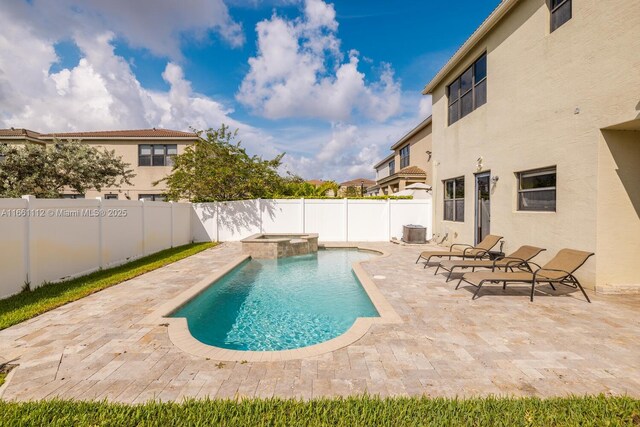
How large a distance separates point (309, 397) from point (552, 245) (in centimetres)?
791

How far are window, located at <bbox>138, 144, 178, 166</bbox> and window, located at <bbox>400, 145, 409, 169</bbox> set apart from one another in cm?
1915

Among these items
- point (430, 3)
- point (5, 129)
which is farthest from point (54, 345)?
point (5, 129)

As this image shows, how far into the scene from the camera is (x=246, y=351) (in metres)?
4.04

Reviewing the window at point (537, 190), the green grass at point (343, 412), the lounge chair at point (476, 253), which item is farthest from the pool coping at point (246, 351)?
the window at point (537, 190)

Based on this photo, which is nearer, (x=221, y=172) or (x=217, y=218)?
(x=221, y=172)

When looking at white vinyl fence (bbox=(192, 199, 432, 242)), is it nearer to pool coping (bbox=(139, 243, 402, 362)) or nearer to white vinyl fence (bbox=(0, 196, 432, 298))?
white vinyl fence (bbox=(0, 196, 432, 298))

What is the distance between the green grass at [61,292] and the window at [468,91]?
43.5ft

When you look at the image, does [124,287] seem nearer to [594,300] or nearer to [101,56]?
[594,300]

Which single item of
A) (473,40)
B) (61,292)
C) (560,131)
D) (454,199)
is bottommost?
(61,292)

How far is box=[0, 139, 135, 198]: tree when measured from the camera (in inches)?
510

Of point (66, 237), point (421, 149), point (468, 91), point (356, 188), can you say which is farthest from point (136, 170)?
point (356, 188)

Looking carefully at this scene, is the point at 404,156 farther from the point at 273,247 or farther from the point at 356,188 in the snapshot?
the point at 356,188

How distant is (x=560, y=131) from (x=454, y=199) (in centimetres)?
624

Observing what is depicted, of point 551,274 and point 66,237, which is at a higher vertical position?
point 66,237
